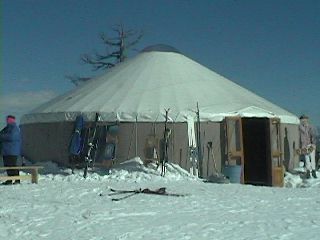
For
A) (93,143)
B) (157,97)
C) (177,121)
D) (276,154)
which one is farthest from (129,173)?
(276,154)

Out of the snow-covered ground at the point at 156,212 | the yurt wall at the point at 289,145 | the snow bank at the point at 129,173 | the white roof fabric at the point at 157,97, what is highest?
the white roof fabric at the point at 157,97

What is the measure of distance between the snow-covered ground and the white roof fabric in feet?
6.81

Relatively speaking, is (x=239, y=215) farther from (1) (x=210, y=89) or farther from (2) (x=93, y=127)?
(1) (x=210, y=89)

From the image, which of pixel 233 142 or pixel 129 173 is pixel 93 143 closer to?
pixel 129 173

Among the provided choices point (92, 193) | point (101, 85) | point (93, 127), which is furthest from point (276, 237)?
point (101, 85)

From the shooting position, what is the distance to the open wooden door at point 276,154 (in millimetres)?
11688

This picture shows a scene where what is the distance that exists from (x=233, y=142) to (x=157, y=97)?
6.79 feet

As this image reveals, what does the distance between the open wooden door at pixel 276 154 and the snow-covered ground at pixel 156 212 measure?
8.42 feet

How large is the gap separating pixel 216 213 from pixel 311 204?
1.56 m

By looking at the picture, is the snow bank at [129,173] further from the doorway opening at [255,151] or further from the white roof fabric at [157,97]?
the doorway opening at [255,151]

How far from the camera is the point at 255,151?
541 inches

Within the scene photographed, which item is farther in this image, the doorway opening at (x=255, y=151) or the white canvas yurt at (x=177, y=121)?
the doorway opening at (x=255, y=151)

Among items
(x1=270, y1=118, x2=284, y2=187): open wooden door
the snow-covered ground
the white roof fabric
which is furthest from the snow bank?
(x1=270, y1=118, x2=284, y2=187): open wooden door

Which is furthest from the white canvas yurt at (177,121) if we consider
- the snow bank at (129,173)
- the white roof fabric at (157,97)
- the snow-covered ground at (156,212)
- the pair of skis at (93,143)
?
the snow-covered ground at (156,212)
